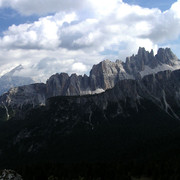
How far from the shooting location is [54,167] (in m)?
124

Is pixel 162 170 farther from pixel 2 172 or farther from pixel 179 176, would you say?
pixel 2 172

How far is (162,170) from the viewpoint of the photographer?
356 ft

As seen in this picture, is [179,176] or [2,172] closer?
[2,172]

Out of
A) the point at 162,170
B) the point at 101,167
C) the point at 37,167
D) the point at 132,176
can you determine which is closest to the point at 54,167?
the point at 37,167

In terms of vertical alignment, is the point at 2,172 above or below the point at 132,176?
above

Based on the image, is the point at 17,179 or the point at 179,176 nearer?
the point at 17,179

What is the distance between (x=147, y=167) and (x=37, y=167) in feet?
152

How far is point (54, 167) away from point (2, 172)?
40734 mm

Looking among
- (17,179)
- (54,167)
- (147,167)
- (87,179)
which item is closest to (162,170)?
(147,167)

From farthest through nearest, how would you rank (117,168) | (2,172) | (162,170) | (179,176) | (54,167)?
(54,167) → (117,168) → (162,170) → (179,176) → (2,172)

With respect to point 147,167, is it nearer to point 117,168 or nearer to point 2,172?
point 117,168

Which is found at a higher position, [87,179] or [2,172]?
[2,172]

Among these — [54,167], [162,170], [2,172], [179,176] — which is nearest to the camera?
[2,172]

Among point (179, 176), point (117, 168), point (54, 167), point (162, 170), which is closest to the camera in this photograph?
point (179, 176)
